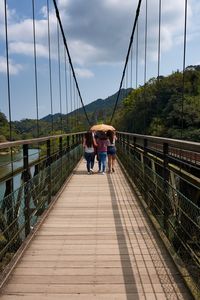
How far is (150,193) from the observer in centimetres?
450

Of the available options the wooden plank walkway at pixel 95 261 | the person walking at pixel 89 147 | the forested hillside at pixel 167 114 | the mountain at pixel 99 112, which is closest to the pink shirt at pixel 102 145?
the person walking at pixel 89 147

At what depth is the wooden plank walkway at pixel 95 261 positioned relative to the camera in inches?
93.8

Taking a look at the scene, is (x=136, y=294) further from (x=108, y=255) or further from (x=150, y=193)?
(x=150, y=193)

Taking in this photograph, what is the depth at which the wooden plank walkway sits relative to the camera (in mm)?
2383

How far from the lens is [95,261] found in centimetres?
293

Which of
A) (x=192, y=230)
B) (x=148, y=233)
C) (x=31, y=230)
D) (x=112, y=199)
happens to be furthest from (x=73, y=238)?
(x=112, y=199)

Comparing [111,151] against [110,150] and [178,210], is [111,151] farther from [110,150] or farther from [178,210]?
[178,210]

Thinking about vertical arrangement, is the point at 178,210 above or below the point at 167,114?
below

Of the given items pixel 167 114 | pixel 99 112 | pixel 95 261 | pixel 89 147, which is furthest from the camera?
pixel 99 112

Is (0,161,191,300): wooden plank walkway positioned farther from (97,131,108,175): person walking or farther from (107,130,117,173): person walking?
(107,130,117,173): person walking


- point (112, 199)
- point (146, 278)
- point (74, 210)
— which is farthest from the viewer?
point (112, 199)

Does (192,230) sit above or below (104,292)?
above

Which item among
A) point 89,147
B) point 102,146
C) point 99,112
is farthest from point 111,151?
point 99,112

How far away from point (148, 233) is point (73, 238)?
63 centimetres
